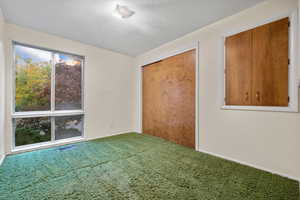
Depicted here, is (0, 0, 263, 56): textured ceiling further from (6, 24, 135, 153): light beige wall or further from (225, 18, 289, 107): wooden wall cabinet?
(225, 18, 289, 107): wooden wall cabinet

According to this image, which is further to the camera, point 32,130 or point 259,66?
point 32,130

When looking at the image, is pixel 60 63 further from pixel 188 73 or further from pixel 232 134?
pixel 232 134

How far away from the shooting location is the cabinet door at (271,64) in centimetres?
162

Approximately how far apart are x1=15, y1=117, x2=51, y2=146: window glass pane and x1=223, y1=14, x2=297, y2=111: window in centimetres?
346

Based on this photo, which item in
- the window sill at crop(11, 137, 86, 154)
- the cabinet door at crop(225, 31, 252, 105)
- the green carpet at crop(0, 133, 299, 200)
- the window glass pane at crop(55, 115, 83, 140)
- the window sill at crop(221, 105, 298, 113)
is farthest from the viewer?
the window glass pane at crop(55, 115, 83, 140)

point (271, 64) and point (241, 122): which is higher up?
point (271, 64)

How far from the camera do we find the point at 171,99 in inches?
119

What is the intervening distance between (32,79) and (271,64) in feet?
13.0

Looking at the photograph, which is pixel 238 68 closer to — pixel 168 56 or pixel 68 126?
pixel 168 56

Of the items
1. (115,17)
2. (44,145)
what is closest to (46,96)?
(44,145)

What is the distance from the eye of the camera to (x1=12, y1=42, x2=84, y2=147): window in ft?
7.89

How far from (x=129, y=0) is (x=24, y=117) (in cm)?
273

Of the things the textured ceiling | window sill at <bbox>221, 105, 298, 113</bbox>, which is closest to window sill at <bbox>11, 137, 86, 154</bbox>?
the textured ceiling

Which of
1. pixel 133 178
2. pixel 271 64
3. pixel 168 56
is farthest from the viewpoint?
pixel 168 56
